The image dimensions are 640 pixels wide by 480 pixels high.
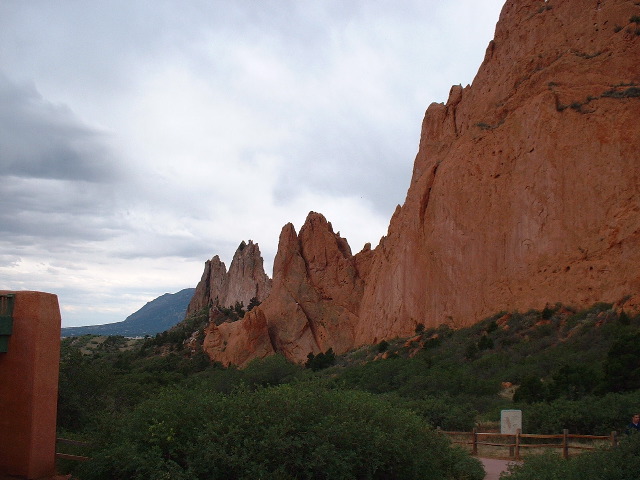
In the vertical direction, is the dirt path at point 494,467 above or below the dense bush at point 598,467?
below

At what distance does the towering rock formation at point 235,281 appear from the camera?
291ft

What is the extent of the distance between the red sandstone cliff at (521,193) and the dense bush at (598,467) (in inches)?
767

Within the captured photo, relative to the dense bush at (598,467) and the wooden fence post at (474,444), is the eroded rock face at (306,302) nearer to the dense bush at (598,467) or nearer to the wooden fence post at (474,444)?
the wooden fence post at (474,444)

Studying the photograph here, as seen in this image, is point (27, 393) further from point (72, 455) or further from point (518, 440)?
point (518, 440)

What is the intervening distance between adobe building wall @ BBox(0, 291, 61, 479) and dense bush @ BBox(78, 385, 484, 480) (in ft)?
2.56

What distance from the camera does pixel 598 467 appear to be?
31.4 ft

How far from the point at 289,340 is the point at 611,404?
37641 millimetres

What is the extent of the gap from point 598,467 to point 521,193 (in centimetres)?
2804

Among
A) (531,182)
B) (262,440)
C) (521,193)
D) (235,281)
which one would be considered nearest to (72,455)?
(262,440)

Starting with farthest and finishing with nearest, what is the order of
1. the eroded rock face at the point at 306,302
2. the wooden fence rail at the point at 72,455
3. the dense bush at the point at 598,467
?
the eroded rock face at the point at 306,302, the wooden fence rail at the point at 72,455, the dense bush at the point at 598,467

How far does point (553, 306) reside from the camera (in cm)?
3170

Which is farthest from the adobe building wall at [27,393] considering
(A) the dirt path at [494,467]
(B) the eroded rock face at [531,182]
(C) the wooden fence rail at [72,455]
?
(B) the eroded rock face at [531,182]

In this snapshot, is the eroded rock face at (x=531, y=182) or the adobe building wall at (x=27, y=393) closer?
the adobe building wall at (x=27, y=393)

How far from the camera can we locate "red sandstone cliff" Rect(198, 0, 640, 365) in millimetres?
31406
